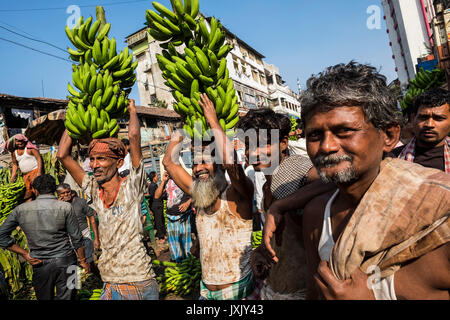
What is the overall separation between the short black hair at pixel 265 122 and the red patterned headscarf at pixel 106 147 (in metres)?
1.21

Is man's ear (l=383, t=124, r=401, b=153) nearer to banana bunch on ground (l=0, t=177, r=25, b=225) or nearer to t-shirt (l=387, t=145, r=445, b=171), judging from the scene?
t-shirt (l=387, t=145, r=445, b=171)

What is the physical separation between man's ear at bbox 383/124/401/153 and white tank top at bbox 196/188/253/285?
1.34 meters

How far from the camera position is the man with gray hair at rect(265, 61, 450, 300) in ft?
2.97

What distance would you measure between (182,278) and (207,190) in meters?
2.35

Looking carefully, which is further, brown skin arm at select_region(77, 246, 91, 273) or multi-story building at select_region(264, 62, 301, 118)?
multi-story building at select_region(264, 62, 301, 118)

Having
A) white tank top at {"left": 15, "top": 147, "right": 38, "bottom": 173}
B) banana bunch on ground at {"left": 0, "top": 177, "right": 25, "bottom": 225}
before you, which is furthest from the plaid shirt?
white tank top at {"left": 15, "top": 147, "right": 38, "bottom": 173}

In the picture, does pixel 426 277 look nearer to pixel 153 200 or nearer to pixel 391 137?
pixel 391 137

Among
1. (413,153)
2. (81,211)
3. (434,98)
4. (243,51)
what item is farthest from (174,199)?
(243,51)

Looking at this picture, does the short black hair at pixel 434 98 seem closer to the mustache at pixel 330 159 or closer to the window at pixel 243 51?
the mustache at pixel 330 159

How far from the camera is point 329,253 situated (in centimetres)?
121

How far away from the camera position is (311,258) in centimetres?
142

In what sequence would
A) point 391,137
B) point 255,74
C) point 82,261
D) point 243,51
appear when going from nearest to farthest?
point 391,137 < point 82,261 < point 243,51 < point 255,74

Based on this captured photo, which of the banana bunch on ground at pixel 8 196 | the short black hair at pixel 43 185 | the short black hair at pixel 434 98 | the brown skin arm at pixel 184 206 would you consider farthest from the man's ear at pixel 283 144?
the banana bunch on ground at pixel 8 196
